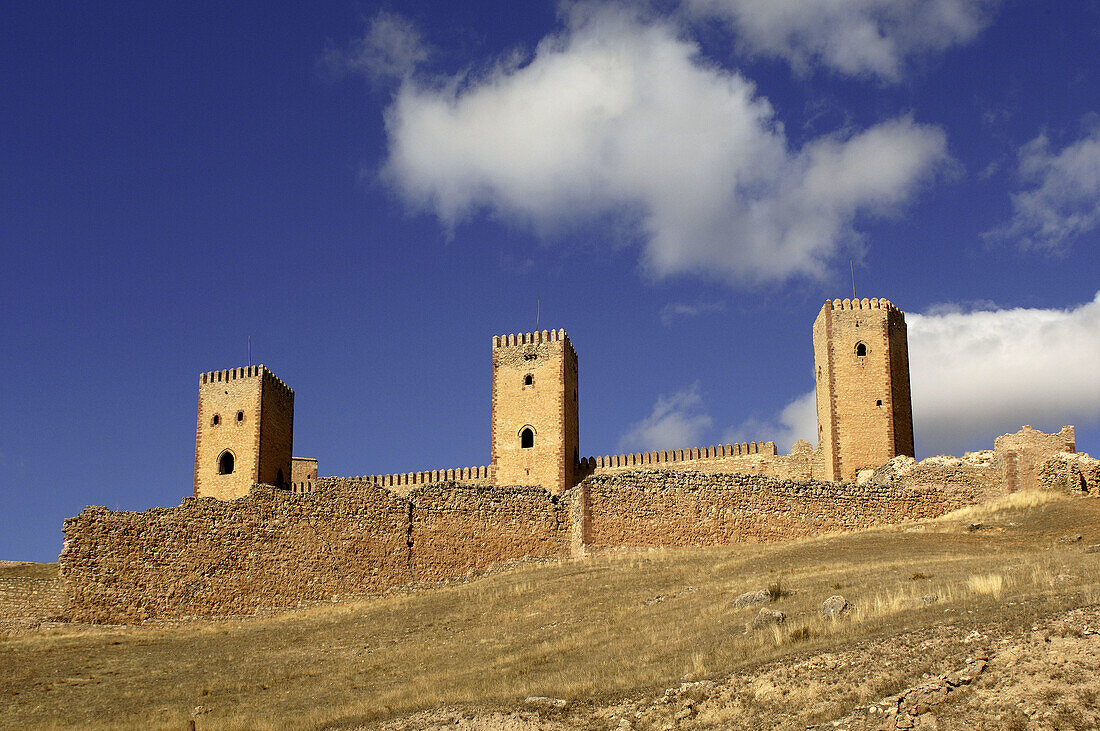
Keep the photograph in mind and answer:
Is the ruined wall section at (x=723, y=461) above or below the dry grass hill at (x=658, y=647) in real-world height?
above

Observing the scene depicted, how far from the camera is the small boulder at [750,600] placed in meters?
16.2

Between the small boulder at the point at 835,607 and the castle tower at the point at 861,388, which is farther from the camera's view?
the castle tower at the point at 861,388

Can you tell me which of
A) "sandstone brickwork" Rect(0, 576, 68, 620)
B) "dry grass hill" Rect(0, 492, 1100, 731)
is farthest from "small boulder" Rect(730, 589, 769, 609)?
"sandstone brickwork" Rect(0, 576, 68, 620)

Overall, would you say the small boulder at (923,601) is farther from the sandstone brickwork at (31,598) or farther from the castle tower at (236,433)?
the castle tower at (236,433)

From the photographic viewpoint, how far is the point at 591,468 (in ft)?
143

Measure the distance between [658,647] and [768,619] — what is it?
55.5 inches

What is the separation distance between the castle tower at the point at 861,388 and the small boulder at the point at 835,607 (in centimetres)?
2304

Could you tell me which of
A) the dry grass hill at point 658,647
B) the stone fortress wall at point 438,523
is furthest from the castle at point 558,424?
the dry grass hill at point 658,647

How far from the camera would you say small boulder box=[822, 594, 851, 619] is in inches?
541

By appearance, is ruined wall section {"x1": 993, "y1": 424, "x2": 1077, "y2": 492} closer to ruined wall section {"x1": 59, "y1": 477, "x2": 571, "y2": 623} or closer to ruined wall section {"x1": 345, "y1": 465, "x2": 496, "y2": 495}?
ruined wall section {"x1": 59, "y1": 477, "x2": 571, "y2": 623}

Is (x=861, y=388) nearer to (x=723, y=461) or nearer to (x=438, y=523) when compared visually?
(x=723, y=461)

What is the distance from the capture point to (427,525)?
2569 cm

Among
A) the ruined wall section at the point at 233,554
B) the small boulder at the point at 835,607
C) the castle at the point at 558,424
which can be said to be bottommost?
the small boulder at the point at 835,607

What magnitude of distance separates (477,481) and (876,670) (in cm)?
3375
